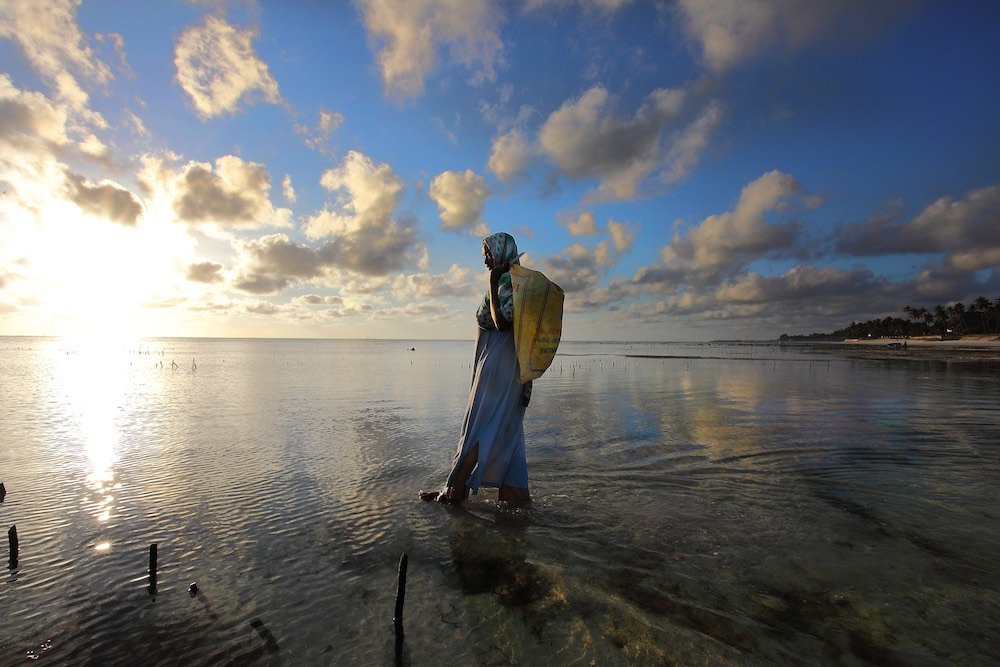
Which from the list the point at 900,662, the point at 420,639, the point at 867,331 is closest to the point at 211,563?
the point at 420,639

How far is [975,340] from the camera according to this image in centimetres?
12644

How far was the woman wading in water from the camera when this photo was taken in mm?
6199

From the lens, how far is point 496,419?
6238 millimetres

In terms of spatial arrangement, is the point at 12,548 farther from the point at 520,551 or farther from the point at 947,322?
the point at 947,322

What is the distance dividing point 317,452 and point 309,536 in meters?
5.20

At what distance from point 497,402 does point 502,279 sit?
171 centimetres

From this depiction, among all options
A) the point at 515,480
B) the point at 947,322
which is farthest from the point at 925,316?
the point at 515,480

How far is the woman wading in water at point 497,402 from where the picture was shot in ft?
20.3

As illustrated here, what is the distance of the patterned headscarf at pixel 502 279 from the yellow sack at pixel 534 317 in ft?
0.33

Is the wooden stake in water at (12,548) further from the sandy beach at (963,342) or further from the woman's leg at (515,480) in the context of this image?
the sandy beach at (963,342)

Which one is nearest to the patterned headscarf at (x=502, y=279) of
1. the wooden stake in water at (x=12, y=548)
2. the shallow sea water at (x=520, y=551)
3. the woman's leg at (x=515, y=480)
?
the woman's leg at (x=515, y=480)

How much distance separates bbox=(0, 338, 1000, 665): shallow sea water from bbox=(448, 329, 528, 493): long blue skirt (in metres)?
0.62

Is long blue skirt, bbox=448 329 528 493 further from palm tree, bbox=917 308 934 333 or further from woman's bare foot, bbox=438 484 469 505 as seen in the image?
palm tree, bbox=917 308 934 333

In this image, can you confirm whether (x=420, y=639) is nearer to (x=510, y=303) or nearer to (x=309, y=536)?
(x=309, y=536)
